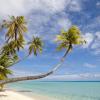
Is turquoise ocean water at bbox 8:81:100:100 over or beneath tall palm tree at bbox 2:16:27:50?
beneath

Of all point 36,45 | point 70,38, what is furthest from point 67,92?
point 70,38

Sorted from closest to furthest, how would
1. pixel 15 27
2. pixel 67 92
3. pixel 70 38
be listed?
pixel 70 38, pixel 15 27, pixel 67 92

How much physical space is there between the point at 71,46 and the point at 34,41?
88.6 ft

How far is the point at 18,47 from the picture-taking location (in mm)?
37094

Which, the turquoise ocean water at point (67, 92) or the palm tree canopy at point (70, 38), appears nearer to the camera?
the palm tree canopy at point (70, 38)

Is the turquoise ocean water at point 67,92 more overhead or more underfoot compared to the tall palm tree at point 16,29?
more underfoot

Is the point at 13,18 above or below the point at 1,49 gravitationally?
above

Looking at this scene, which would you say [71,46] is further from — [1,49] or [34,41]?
[34,41]

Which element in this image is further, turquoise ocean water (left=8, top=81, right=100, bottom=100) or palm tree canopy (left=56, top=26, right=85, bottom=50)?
turquoise ocean water (left=8, top=81, right=100, bottom=100)

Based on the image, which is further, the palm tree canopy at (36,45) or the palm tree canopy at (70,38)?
the palm tree canopy at (36,45)

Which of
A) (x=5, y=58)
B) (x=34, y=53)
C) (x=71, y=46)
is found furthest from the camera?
(x=34, y=53)

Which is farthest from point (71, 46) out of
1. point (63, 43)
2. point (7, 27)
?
point (7, 27)

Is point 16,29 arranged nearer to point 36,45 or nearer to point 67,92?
point 36,45

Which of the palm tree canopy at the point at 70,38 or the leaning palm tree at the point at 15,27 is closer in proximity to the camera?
the palm tree canopy at the point at 70,38
